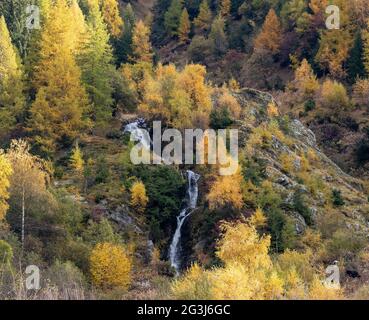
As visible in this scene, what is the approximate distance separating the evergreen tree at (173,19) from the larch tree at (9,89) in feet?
184

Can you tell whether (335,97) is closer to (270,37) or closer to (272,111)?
(272,111)

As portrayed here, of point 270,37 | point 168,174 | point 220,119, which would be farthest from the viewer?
point 270,37

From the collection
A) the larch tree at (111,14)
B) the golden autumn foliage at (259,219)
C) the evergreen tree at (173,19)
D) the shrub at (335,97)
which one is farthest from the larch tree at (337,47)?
the golden autumn foliage at (259,219)

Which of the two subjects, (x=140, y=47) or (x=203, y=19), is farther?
(x=203, y=19)

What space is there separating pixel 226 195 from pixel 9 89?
72.2 ft

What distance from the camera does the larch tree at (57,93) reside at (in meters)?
47.6

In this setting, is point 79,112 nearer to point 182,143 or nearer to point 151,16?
point 182,143

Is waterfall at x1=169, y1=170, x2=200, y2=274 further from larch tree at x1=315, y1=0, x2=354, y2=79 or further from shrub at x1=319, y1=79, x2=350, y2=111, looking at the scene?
larch tree at x1=315, y1=0, x2=354, y2=79

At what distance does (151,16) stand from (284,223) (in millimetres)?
81615

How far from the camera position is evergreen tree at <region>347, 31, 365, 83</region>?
7081 centimetres

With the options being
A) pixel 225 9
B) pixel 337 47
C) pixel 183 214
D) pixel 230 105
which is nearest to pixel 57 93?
pixel 230 105

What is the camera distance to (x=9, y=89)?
49.3 m
